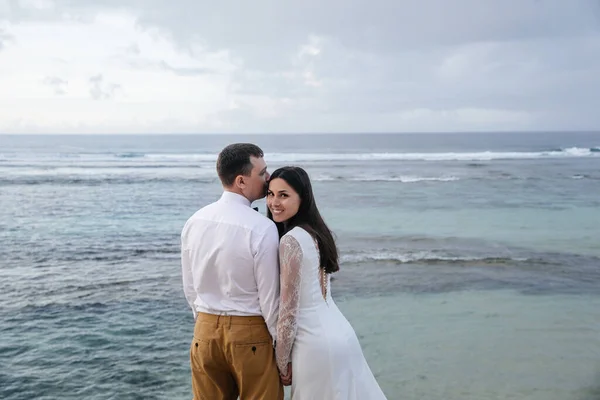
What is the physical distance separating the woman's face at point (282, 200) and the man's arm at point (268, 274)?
10cm

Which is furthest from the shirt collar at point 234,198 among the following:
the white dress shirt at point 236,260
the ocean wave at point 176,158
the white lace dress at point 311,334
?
the ocean wave at point 176,158

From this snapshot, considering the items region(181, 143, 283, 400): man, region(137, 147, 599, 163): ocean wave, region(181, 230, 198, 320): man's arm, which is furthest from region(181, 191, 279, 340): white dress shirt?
region(137, 147, 599, 163): ocean wave

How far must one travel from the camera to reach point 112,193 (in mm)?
23078

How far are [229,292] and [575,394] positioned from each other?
13.7 ft

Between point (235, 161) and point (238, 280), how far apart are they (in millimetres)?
584

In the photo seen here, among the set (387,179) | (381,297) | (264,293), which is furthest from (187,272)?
(387,179)

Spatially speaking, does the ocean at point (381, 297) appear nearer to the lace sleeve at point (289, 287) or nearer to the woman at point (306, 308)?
the woman at point (306, 308)

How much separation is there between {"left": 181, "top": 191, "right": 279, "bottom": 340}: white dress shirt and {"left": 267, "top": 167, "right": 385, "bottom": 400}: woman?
6 centimetres

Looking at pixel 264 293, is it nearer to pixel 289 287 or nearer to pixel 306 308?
pixel 289 287

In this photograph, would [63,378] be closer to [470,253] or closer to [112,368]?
[112,368]

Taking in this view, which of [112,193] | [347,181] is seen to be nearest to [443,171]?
[347,181]

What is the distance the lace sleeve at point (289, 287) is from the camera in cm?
281

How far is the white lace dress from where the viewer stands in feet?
9.28

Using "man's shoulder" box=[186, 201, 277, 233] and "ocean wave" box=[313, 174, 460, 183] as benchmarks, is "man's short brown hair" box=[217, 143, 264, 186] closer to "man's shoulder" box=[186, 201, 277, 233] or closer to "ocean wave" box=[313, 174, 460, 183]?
"man's shoulder" box=[186, 201, 277, 233]
